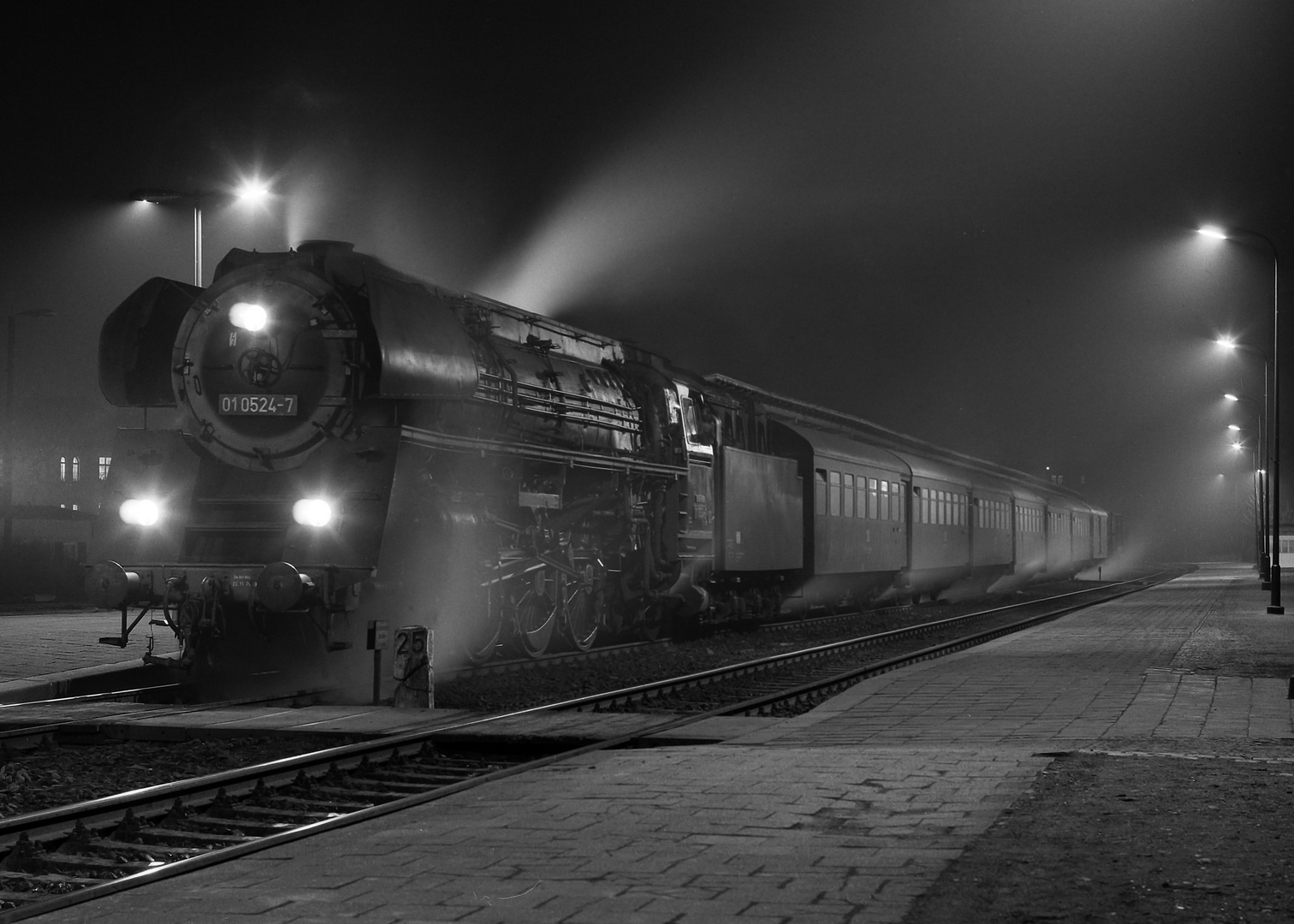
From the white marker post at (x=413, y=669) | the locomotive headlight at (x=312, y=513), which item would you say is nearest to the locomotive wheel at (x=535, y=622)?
the locomotive headlight at (x=312, y=513)

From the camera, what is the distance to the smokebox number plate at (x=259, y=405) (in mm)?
12516

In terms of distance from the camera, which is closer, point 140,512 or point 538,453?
point 140,512

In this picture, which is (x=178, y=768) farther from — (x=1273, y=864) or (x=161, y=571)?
(x=1273, y=864)

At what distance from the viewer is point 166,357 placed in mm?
13727

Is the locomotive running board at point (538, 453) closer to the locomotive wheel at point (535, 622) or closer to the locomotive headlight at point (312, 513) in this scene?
the locomotive headlight at point (312, 513)

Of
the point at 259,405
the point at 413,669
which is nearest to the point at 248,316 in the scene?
the point at 259,405

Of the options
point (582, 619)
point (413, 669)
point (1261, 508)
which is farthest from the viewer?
point (1261, 508)

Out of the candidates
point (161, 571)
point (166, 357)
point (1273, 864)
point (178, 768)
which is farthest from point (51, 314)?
point (1273, 864)

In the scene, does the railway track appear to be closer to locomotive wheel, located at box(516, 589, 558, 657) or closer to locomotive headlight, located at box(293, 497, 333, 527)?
locomotive headlight, located at box(293, 497, 333, 527)

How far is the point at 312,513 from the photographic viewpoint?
475 inches

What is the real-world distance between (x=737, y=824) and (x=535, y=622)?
9.01 meters

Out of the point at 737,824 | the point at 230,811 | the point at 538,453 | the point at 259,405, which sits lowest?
the point at 230,811

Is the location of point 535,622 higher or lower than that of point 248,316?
lower

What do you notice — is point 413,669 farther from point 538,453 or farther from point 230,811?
point 230,811
